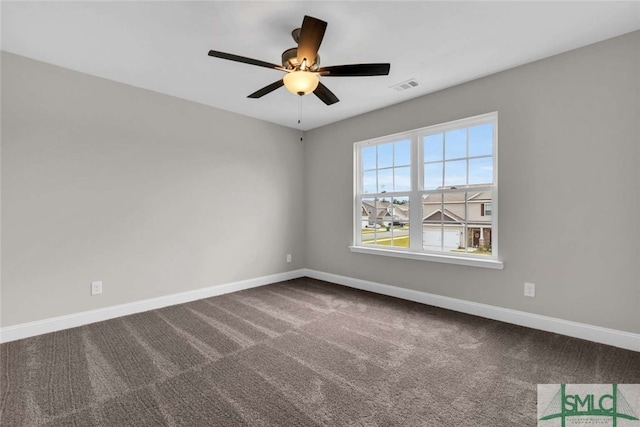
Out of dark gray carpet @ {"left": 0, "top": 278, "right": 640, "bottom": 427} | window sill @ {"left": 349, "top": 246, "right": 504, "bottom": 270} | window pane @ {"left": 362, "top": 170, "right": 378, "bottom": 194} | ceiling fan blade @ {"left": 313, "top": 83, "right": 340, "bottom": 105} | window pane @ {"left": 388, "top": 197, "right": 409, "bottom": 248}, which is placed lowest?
dark gray carpet @ {"left": 0, "top": 278, "right": 640, "bottom": 427}

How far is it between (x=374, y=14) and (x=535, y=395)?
276 cm

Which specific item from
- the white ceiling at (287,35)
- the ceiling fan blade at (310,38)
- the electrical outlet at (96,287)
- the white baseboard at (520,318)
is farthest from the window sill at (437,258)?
the electrical outlet at (96,287)

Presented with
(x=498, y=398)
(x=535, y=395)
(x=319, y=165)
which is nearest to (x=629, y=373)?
(x=535, y=395)

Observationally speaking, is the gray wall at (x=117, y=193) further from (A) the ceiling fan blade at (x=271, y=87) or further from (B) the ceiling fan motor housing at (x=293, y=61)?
(B) the ceiling fan motor housing at (x=293, y=61)

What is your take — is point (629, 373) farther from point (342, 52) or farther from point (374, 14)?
point (342, 52)

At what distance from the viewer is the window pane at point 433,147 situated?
3.51m

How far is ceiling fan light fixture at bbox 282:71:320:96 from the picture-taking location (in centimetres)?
205

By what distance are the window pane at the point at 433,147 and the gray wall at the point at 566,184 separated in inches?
9.1

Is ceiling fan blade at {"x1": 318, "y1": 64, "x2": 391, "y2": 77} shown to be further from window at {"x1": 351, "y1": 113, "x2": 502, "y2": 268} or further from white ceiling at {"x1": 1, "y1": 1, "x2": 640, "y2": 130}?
window at {"x1": 351, "y1": 113, "x2": 502, "y2": 268}

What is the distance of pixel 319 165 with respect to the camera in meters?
4.86

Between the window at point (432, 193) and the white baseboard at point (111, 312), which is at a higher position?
the window at point (432, 193)

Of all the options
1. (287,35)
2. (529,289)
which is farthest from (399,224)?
(287,35)

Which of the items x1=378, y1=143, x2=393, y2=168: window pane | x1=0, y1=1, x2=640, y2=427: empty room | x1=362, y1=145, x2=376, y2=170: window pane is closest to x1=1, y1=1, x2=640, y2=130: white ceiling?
x1=0, y1=1, x2=640, y2=427: empty room

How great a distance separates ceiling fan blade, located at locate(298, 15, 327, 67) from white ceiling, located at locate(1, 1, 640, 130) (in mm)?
336
